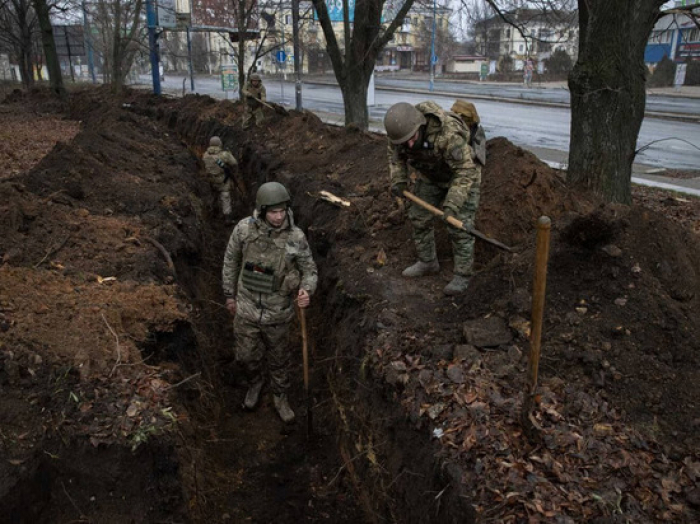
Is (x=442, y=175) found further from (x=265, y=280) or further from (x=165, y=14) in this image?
(x=165, y=14)

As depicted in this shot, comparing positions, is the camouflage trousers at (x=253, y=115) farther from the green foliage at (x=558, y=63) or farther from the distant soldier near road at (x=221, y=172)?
the green foliage at (x=558, y=63)

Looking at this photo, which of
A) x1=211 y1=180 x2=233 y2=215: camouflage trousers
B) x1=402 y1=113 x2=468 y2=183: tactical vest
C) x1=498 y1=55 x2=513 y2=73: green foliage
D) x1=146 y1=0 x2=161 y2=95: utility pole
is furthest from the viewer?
x1=498 y1=55 x2=513 y2=73: green foliage

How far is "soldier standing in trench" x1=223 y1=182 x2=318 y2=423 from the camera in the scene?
17.5 feet

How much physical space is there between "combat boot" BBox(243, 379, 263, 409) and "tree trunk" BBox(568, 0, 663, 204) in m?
5.05

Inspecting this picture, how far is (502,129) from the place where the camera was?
806 inches

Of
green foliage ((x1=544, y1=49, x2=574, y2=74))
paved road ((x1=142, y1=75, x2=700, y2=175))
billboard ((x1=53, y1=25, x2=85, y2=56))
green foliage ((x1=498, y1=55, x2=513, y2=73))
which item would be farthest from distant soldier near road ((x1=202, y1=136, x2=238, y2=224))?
green foliage ((x1=498, y1=55, x2=513, y2=73))

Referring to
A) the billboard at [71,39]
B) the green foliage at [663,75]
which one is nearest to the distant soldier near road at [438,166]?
the billboard at [71,39]

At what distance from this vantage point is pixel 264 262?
5434 mm

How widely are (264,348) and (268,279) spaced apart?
91cm

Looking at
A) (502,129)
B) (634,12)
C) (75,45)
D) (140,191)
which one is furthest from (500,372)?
(75,45)

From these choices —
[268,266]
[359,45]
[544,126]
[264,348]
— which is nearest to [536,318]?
[268,266]

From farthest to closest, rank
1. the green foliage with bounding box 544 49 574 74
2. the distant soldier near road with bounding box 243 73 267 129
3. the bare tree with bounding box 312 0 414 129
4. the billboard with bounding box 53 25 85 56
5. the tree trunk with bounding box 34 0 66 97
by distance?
the green foliage with bounding box 544 49 574 74 < the billboard with bounding box 53 25 85 56 < the tree trunk with bounding box 34 0 66 97 < the distant soldier near road with bounding box 243 73 267 129 < the bare tree with bounding box 312 0 414 129

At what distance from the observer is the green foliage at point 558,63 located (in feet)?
160

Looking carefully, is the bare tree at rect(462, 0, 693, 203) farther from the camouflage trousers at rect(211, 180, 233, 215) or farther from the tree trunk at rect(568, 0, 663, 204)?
the camouflage trousers at rect(211, 180, 233, 215)
